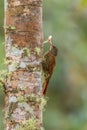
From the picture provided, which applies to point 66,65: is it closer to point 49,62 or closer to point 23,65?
point 49,62

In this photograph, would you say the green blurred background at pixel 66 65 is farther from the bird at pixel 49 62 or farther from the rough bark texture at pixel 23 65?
the rough bark texture at pixel 23 65

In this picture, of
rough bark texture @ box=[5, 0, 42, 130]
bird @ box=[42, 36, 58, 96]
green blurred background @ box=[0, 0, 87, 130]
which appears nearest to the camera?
rough bark texture @ box=[5, 0, 42, 130]

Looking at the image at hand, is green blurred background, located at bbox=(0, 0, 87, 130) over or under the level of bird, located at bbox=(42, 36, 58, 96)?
under

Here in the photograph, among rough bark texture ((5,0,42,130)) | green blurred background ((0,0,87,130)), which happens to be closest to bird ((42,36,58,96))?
rough bark texture ((5,0,42,130))

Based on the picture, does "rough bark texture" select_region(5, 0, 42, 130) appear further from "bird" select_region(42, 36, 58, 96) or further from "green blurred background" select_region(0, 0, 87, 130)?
"green blurred background" select_region(0, 0, 87, 130)

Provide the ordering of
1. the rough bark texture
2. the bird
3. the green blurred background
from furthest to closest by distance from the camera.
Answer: the green blurred background
the bird
the rough bark texture
